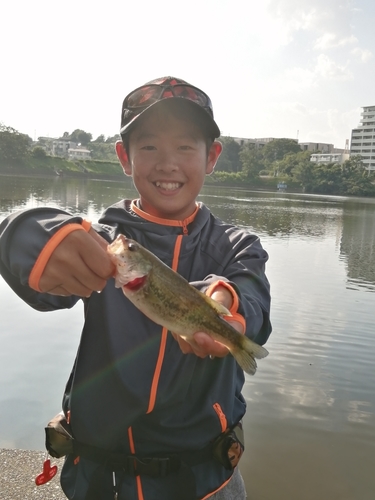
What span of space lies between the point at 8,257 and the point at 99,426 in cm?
100

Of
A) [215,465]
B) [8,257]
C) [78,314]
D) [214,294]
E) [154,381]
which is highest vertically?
[8,257]

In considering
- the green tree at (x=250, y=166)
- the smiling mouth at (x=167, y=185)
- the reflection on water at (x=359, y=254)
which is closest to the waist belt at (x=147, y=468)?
the smiling mouth at (x=167, y=185)

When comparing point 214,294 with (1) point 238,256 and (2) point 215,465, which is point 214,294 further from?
(2) point 215,465

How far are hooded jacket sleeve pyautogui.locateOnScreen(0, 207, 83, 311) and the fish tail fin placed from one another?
87cm

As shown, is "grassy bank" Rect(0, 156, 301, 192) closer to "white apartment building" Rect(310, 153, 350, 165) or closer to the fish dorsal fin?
"white apartment building" Rect(310, 153, 350, 165)

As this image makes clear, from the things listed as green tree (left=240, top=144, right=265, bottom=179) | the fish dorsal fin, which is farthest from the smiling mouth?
green tree (left=240, top=144, right=265, bottom=179)

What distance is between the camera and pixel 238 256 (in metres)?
2.49

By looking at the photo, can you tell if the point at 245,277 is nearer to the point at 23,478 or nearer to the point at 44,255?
the point at 44,255

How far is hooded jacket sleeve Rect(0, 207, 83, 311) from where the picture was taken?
1758mm

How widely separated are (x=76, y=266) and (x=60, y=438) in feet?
3.77

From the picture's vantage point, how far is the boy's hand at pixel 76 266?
1736 millimetres

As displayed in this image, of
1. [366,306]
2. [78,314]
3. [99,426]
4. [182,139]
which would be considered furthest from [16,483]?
[366,306]

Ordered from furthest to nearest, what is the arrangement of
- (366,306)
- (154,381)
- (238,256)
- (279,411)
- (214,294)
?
(366,306) < (279,411) < (238,256) < (154,381) < (214,294)

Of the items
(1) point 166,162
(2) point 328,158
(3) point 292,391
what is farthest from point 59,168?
(1) point 166,162
